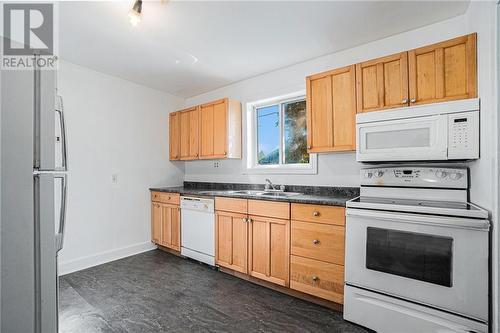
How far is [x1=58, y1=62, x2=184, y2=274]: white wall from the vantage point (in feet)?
9.72

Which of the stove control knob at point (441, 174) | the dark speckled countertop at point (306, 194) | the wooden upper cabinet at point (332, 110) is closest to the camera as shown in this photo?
the stove control knob at point (441, 174)

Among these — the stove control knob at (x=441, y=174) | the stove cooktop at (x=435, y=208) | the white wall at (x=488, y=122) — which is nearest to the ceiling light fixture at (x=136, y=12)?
the stove cooktop at (x=435, y=208)

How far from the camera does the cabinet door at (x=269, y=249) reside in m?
2.33

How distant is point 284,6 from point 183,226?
270 cm

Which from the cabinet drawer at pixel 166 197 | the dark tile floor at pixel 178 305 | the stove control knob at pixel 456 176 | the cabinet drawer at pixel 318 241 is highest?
the stove control knob at pixel 456 176

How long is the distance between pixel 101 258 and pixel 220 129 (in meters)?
2.26

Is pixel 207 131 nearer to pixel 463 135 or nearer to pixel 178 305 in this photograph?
pixel 178 305

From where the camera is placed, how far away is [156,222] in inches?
145

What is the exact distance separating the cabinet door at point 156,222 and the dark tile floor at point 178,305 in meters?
0.78

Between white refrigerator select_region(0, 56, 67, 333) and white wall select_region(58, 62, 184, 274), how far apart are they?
241 cm

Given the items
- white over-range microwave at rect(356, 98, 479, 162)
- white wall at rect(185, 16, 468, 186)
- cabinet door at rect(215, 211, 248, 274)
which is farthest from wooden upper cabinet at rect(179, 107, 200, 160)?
white over-range microwave at rect(356, 98, 479, 162)

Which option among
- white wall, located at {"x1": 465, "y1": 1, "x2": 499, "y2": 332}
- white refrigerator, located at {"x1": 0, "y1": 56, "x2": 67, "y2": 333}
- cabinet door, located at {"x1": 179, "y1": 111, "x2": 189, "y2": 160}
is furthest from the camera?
cabinet door, located at {"x1": 179, "y1": 111, "x2": 189, "y2": 160}

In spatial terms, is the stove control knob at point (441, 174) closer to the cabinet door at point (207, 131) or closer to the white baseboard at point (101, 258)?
the cabinet door at point (207, 131)

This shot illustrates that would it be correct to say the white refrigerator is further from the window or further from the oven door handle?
the window
